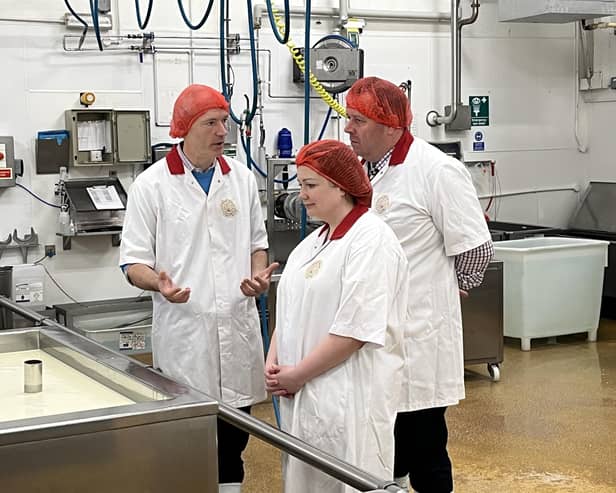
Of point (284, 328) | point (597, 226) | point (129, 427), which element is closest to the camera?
point (129, 427)

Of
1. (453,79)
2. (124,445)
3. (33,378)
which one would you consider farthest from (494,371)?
(124,445)

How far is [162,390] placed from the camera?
201 cm

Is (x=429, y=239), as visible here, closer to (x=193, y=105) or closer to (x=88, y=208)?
(x=193, y=105)

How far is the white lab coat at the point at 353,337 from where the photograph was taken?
2.33 meters

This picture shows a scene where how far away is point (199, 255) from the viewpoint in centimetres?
289

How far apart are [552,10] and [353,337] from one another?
→ 4.29m

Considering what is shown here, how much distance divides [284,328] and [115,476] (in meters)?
0.75

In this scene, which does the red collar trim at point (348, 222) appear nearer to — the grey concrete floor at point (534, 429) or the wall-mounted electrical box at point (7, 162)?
the grey concrete floor at point (534, 429)

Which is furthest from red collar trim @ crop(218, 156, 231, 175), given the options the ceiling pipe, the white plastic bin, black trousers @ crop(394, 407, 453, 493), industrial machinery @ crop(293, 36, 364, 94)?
the ceiling pipe

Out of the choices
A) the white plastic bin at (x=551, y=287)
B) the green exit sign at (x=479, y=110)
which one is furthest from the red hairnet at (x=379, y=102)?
the green exit sign at (x=479, y=110)

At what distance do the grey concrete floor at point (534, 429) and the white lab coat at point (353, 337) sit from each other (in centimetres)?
139

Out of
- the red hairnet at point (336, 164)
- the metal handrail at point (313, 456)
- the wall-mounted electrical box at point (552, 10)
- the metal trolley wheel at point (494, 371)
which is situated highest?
the wall-mounted electrical box at point (552, 10)

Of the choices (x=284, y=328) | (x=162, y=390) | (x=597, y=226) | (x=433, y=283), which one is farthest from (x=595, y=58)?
(x=162, y=390)

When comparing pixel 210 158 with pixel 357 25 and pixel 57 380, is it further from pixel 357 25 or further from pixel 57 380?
pixel 357 25
